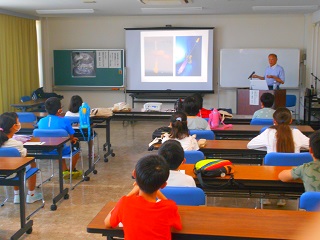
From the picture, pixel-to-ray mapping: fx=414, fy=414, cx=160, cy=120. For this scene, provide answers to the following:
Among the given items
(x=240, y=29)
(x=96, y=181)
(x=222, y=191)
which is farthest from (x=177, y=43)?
(x=222, y=191)

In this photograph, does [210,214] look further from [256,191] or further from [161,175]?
[256,191]

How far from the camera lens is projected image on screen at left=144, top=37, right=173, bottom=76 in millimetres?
10062

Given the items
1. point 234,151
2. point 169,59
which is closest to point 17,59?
point 169,59

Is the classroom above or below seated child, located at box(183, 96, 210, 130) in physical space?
above

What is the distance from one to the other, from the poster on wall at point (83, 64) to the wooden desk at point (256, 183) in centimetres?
761

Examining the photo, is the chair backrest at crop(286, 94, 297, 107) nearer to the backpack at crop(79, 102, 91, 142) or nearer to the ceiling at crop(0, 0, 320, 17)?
the ceiling at crop(0, 0, 320, 17)

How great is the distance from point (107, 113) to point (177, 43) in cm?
427

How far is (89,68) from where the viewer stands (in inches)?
409

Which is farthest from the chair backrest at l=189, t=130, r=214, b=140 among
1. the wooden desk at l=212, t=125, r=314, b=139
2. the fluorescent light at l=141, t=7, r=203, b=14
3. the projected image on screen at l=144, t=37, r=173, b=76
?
the projected image on screen at l=144, t=37, r=173, b=76

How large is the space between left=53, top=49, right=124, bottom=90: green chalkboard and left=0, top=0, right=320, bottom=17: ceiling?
3.30ft

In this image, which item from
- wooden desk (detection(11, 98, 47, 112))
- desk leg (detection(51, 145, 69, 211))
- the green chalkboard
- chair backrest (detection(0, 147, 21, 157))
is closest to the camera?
chair backrest (detection(0, 147, 21, 157))

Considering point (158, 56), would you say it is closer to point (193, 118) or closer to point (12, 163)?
point (193, 118)

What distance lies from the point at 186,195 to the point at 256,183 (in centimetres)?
74

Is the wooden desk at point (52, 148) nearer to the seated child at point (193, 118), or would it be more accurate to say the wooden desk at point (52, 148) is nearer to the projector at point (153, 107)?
the seated child at point (193, 118)
